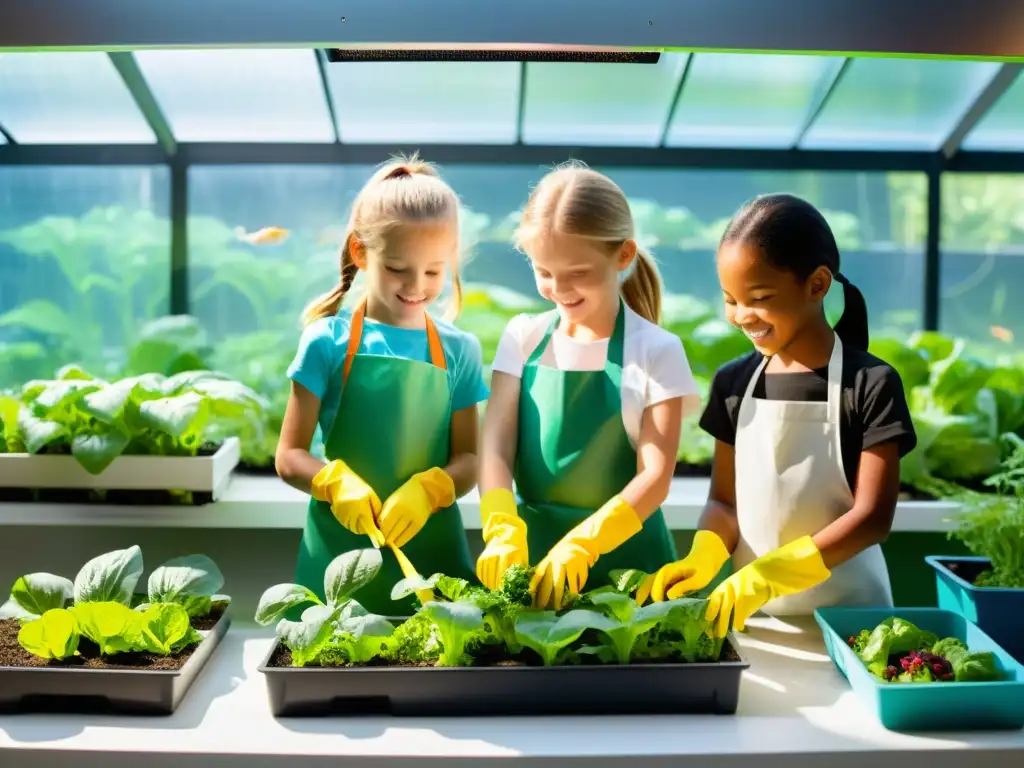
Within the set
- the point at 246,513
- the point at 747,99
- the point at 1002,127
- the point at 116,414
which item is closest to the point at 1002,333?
the point at 1002,127

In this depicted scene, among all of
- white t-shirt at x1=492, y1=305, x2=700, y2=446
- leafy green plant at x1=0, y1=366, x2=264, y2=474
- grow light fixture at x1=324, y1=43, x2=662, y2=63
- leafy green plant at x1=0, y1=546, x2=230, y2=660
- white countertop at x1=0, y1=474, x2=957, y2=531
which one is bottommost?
leafy green plant at x1=0, y1=546, x2=230, y2=660

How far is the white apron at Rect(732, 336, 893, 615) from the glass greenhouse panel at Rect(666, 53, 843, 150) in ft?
3.31

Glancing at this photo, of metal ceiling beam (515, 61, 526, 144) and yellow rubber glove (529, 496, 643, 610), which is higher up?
metal ceiling beam (515, 61, 526, 144)

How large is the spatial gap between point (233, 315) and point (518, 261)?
654 mm

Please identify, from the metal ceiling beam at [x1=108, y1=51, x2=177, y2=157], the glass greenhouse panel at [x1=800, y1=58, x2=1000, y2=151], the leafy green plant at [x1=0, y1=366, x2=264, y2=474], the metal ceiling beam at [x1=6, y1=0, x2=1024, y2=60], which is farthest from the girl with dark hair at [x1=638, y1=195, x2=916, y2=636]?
the metal ceiling beam at [x1=108, y1=51, x2=177, y2=157]

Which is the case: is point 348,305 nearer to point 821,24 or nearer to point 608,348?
point 608,348

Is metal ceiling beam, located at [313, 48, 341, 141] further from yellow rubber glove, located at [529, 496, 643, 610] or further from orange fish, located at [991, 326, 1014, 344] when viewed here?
orange fish, located at [991, 326, 1014, 344]

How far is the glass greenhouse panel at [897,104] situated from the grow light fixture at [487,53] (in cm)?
107

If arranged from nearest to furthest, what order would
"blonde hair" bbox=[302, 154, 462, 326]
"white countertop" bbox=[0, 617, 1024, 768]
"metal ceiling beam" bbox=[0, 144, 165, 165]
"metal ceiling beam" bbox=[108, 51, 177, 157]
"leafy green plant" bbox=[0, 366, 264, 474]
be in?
1. "white countertop" bbox=[0, 617, 1024, 768]
2. "blonde hair" bbox=[302, 154, 462, 326]
3. "leafy green plant" bbox=[0, 366, 264, 474]
4. "metal ceiling beam" bbox=[108, 51, 177, 157]
5. "metal ceiling beam" bbox=[0, 144, 165, 165]

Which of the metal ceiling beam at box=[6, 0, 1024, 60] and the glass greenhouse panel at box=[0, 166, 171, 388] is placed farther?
the glass greenhouse panel at box=[0, 166, 171, 388]

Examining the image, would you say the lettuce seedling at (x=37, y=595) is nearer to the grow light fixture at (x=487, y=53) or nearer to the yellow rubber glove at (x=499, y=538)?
the yellow rubber glove at (x=499, y=538)

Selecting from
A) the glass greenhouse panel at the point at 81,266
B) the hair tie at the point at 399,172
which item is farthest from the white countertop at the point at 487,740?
the glass greenhouse panel at the point at 81,266

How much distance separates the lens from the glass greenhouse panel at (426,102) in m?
2.12

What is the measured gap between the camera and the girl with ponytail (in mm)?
1379
